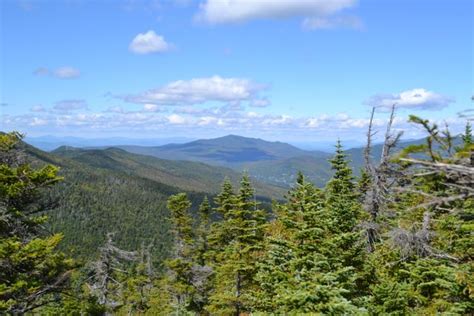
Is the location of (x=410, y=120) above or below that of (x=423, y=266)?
above

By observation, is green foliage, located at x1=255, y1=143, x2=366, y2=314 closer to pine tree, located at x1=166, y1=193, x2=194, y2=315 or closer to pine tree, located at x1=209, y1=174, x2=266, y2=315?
pine tree, located at x1=209, y1=174, x2=266, y2=315

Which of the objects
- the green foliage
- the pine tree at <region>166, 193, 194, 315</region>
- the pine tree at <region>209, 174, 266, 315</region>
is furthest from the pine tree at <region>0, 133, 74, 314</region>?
the pine tree at <region>166, 193, 194, 315</region>

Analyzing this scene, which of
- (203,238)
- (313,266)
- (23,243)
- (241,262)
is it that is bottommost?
(203,238)

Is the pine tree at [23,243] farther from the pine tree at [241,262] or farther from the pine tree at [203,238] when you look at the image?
the pine tree at [203,238]

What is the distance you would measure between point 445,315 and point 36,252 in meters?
14.4

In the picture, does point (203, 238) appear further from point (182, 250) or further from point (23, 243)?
point (23, 243)

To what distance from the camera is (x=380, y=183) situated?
73.8 feet

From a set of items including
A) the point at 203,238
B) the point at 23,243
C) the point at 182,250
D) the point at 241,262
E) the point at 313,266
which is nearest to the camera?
the point at 313,266

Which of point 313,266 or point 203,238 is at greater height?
point 313,266

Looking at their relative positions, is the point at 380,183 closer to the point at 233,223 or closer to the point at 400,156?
the point at 233,223

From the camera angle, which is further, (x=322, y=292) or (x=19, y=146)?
(x=19, y=146)

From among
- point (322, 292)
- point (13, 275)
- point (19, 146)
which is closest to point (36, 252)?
point (13, 275)

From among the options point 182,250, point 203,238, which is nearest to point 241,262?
point 182,250

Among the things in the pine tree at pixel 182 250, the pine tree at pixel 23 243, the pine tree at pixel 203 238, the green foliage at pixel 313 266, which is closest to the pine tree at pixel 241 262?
the green foliage at pixel 313 266
